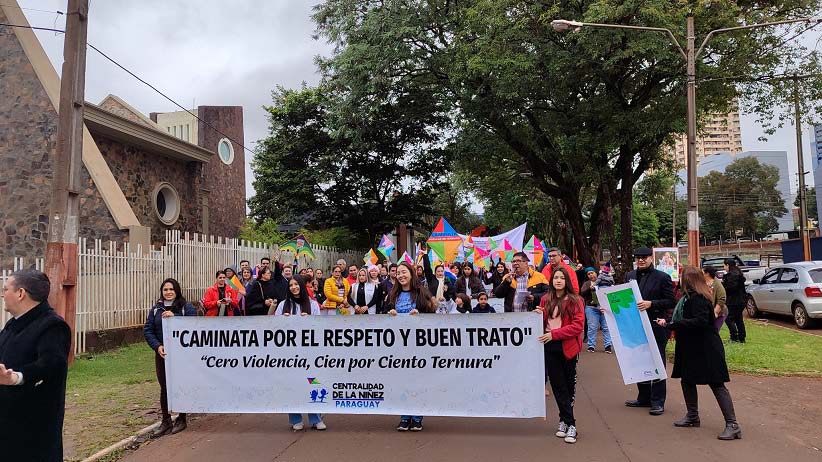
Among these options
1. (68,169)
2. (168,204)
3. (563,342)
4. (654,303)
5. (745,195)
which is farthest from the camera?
(745,195)

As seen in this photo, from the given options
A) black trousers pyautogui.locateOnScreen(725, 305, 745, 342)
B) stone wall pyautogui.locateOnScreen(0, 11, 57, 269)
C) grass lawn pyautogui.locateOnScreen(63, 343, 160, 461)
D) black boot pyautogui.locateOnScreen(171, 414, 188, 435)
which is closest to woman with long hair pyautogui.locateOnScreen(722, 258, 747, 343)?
black trousers pyautogui.locateOnScreen(725, 305, 745, 342)

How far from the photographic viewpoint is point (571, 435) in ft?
19.8

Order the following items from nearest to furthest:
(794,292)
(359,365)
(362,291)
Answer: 1. (359,365)
2. (362,291)
3. (794,292)

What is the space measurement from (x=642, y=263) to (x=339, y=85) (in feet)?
54.6

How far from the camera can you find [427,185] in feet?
98.5

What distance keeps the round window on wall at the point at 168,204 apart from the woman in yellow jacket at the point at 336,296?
11.7 meters

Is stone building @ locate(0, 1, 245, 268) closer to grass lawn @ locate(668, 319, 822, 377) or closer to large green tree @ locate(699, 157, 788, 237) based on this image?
grass lawn @ locate(668, 319, 822, 377)

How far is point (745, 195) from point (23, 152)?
8370 centimetres

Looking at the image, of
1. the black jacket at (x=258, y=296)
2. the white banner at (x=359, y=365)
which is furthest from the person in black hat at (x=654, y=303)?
the black jacket at (x=258, y=296)

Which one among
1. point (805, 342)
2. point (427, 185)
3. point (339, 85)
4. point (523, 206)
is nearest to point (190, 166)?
point (339, 85)

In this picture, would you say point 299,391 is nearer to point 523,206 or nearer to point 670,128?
point 670,128

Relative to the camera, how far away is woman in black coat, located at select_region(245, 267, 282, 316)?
9750 millimetres

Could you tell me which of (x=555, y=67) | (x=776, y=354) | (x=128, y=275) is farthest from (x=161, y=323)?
(x=555, y=67)

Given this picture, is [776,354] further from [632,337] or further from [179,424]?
[179,424]
